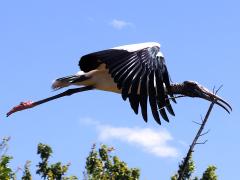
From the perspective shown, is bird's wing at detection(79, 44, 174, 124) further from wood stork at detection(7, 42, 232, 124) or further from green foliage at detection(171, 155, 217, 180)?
green foliage at detection(171, 155, 217, 180)

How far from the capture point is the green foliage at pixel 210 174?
50.9 feet

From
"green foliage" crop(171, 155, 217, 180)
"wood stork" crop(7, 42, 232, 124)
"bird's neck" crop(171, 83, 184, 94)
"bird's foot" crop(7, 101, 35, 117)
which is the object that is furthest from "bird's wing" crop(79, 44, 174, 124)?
"green foliage" crop(171, 155, 217, 180)

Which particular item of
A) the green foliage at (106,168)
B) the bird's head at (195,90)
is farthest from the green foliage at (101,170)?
the bird's head at (195,90)

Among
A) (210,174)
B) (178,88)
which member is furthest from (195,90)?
(210,174)

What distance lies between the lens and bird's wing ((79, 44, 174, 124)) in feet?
22.9

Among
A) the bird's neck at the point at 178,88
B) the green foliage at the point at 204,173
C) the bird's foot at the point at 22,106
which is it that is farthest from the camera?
the green foliage at the point at 204,173

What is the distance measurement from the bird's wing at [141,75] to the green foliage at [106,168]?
8288mm

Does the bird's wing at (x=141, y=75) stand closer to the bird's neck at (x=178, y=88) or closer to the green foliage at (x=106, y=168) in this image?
the bird's neck at (x=178, y=88)

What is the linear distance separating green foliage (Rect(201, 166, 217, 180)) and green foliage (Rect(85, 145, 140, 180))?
140 cm

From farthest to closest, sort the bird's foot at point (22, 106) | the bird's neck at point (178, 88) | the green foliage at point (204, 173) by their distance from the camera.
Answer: the green foliage at point (204, 173) < the bird's foot at point (22, 106) < the bird's neck at point (178, 88)

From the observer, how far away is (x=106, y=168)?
1662cm

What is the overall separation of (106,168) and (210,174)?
7.37ft

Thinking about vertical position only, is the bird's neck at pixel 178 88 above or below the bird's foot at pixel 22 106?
below

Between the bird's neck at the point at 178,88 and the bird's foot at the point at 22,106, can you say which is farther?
the bird's foot at the point at 22,106
